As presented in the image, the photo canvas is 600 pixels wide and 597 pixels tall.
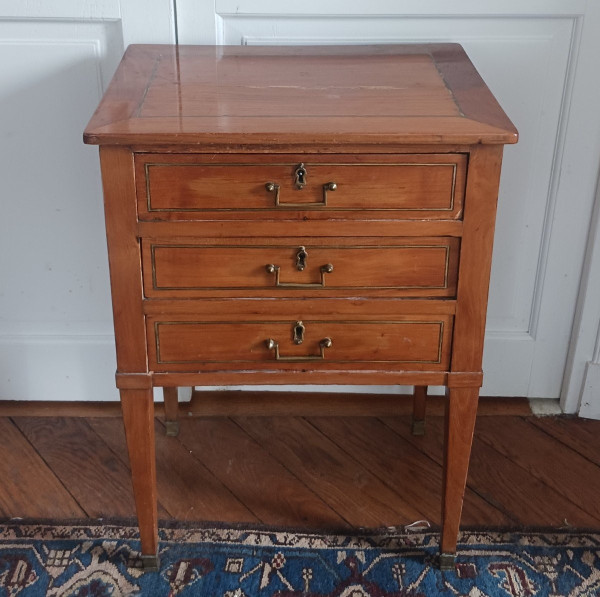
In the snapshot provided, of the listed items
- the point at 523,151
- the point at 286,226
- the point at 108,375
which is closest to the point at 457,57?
the point at 523,151

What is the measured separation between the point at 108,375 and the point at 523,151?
105 cm

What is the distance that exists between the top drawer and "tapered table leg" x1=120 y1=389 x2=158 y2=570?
0.33 meters

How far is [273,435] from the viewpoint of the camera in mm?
1915

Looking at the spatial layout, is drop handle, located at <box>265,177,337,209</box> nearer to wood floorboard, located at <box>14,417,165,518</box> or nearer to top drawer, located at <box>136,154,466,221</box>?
top drawer, located at <box>136,154,466,221</box>

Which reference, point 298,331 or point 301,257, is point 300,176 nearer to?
point 301,257

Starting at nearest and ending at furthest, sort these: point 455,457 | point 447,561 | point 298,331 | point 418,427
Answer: point 298,331 < point 455,457 < point 447,561 < point 418,427

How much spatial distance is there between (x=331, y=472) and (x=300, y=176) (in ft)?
2.59

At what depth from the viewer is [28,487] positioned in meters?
1.76

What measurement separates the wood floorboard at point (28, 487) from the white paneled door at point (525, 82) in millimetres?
936

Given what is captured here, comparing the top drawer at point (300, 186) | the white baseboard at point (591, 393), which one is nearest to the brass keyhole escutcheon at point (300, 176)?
the top drawer at point (300, 186)

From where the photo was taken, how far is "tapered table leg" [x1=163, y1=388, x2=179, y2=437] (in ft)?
6.14

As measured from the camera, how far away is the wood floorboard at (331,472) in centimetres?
170

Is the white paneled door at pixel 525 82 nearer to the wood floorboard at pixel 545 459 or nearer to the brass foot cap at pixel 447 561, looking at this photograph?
the wood floorboard at pixel 545 459

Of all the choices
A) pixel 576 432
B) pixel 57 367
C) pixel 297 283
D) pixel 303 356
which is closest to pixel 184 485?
pixel 57 367
